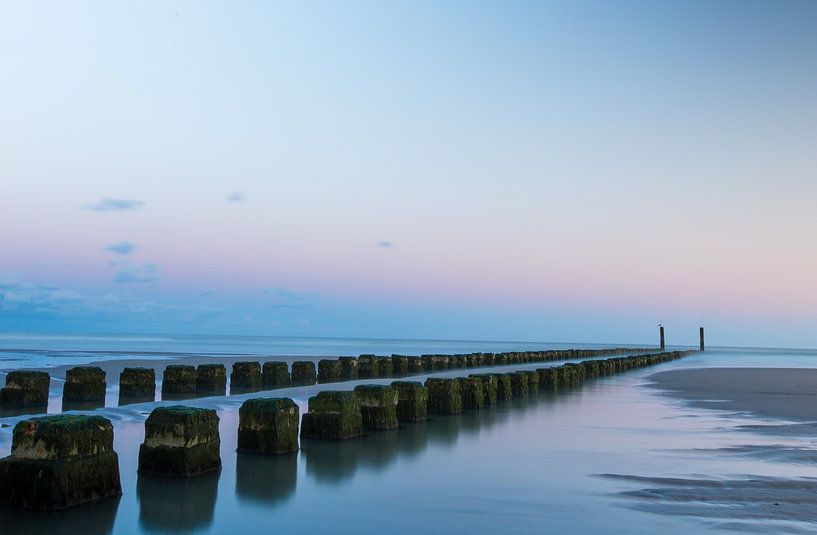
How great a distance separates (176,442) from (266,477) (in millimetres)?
968

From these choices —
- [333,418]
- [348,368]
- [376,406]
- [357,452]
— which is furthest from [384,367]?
[357,452]

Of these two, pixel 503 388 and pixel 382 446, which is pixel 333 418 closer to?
pixel 382 446

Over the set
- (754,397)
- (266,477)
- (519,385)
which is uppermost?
(519,385)

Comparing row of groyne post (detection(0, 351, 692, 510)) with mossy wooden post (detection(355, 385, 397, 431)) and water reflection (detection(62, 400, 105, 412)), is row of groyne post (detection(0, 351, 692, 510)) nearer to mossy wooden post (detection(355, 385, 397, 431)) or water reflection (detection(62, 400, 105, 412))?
mossy wooden post (detection(355, 385, 397, 431))

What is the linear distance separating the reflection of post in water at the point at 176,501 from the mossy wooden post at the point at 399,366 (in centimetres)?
1964

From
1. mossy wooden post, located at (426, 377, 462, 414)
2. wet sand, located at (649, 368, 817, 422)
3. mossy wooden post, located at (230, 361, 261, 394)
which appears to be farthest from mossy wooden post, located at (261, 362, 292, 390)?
wet sand, located at (649, 368, 817, 422)

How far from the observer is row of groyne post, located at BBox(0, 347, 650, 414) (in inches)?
497

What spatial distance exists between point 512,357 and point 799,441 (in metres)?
28.3

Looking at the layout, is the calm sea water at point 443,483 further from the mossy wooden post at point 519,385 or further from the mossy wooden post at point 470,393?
the mossy wooden post at point 519,385

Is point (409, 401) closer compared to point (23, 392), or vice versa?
point (409, 401)

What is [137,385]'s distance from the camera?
15.4 metres

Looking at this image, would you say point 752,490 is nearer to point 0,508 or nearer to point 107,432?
point 107,432

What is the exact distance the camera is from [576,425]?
12281mm

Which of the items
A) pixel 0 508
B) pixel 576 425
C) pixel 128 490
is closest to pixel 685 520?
pixel 128 490
